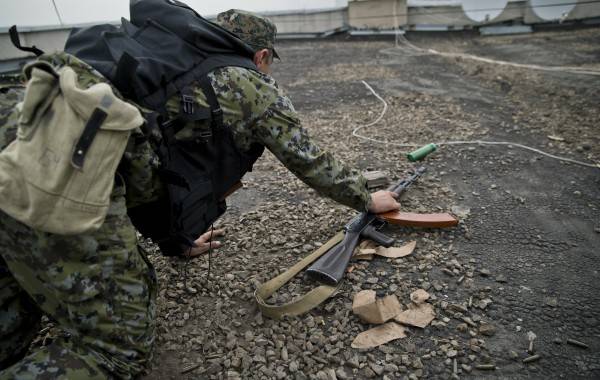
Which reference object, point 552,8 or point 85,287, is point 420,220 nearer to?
point 85,287

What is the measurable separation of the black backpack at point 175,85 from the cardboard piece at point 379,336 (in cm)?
106

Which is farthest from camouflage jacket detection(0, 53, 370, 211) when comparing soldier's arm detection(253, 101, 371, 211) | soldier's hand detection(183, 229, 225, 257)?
soldier's hand detection(183, 229, 225, 257)

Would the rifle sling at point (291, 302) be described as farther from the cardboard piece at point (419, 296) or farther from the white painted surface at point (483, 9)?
the white painted surface at point (483, 9)

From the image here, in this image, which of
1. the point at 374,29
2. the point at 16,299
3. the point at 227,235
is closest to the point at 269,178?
the point at 227,235

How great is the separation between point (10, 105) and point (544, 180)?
413 centimetres

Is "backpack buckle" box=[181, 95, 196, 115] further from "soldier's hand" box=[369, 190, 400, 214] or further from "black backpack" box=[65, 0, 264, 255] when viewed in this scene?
"soldier's hand" box=[369, 190, 400, 214]

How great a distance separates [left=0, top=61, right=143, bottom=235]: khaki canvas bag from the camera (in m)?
1.33

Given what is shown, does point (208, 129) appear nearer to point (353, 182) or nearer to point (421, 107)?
point (353, 182)

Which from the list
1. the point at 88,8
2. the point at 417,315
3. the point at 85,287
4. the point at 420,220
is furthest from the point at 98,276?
the point at 88,8

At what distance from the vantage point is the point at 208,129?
1.96 m

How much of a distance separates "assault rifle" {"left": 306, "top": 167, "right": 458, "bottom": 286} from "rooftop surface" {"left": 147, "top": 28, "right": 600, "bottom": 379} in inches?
4.1

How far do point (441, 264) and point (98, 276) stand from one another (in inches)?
81.7

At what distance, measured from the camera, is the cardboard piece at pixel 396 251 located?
274 cm

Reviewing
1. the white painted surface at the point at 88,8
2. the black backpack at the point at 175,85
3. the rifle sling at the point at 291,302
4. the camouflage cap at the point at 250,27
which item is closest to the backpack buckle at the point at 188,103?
the black backpack at the point at 175,85
